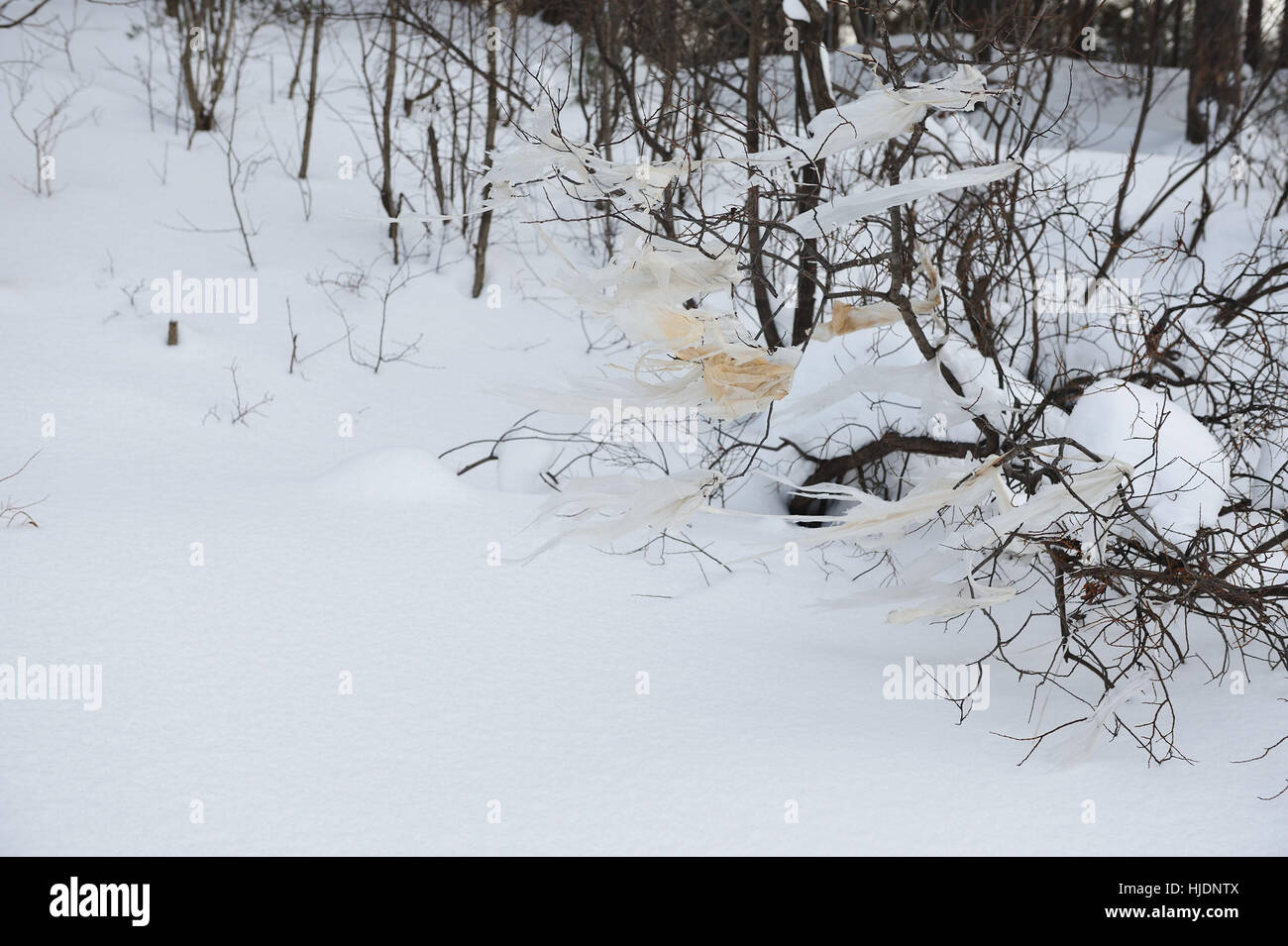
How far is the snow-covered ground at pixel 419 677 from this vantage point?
2361mm

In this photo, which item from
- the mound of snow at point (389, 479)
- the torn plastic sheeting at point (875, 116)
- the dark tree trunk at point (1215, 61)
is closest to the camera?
the torn plastic sheeting at point (875, 116)

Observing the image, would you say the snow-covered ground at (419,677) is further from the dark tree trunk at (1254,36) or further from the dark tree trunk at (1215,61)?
the dark tree trunk at (1254,36)

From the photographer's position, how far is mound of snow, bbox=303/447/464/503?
13.9ft

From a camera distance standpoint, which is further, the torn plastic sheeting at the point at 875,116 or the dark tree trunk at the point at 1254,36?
the dark tree trunk at the point at 1254,36

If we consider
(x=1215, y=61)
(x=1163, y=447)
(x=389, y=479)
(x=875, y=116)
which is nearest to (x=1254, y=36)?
(x=1215, y=61)

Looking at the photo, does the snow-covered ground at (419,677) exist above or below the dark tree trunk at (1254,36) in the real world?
below

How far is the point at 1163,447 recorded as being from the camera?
320 cm

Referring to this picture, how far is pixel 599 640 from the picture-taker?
3.32m

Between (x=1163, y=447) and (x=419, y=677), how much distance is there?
2245 millimetres

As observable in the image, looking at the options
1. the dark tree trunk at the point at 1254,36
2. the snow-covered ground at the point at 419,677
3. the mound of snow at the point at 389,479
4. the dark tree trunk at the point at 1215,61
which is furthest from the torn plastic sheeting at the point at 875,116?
the dark tree trunk at the point at 1254,36

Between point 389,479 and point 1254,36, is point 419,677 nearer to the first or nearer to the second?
point 389,479

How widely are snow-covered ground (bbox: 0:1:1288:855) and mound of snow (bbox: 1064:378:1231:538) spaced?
47 cm

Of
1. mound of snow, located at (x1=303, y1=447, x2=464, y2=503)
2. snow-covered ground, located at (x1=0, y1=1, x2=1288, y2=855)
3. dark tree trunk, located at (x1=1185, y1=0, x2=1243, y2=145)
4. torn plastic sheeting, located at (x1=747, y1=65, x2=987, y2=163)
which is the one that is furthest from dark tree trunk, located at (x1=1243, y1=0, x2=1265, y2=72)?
torn plastic sheeting, located at (x1=747, y1=65, x2=987, y2=163)

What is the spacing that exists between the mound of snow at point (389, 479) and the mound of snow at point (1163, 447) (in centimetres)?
236
